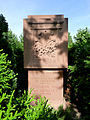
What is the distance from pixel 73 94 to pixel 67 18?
4043 millimetres

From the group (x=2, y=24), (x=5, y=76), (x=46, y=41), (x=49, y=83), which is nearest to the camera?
(x=5, y=76)

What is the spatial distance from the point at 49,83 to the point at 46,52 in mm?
1378

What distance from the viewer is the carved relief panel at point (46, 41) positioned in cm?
388

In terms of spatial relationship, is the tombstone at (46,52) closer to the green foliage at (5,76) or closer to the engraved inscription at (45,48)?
the engraved inscription at (45,48)

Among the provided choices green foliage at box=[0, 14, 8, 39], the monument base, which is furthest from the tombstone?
green foliage at box=[0, 14, 8, 39]

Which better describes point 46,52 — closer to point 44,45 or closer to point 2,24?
point 44,45

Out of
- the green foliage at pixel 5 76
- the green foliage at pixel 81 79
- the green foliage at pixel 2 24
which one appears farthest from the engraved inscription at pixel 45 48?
the green foliage at pixel 5 76

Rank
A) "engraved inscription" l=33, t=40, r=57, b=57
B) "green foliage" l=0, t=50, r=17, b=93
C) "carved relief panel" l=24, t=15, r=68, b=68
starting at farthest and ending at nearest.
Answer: "engraved inscription" l=33, t=40, r=57, b=57 < "carved relief panel" l=24, t=15, r=68, b=68 < "green foliage" l=0, t=50, r=17, b=93

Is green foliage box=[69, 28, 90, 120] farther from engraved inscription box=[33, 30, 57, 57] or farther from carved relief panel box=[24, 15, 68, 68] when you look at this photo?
engraved inscription box=[33, 30, 57, 57]

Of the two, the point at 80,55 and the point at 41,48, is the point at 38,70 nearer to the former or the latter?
the point at 41,48

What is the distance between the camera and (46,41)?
13.1ft

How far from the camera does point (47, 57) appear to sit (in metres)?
4.06

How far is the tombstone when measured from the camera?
3.88 metres

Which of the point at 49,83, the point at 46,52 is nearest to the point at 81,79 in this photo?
the point at 49,83
